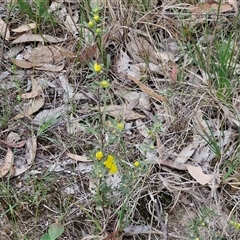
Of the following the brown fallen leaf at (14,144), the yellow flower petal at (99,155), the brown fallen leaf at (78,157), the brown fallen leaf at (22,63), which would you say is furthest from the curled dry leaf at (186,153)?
the brown fallen leaf at (22,63)

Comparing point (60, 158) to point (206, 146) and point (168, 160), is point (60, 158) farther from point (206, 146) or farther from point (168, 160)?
point (206, 146)

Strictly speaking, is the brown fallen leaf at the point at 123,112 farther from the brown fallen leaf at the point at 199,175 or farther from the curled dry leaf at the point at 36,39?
the curled dry leaf at the point at 36,39

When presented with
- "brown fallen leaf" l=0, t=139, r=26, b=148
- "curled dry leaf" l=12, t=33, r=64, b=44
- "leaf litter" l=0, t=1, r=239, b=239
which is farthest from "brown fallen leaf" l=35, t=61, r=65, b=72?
"brown fallen leaf" l=0, t=139, r=26, b=148

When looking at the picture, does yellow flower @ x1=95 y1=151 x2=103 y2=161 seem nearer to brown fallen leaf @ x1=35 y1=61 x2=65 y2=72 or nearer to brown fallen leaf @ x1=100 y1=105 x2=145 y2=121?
brown fallen leaf @ x1=100 y1=105 x2=145 y2=121

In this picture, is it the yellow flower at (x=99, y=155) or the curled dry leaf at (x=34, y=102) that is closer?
the yellow flower at (x=99, y=155)

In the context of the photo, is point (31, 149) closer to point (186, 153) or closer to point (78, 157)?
point (78, 157)

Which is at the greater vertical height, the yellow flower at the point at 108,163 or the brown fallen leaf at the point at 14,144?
the yellow flower at the point at 108,163

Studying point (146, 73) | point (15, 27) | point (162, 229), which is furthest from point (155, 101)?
point (15, 27)
